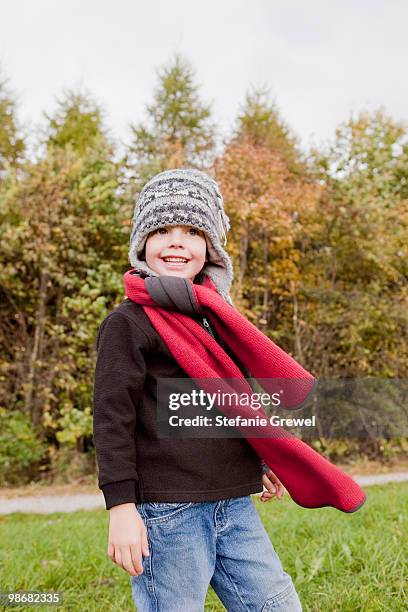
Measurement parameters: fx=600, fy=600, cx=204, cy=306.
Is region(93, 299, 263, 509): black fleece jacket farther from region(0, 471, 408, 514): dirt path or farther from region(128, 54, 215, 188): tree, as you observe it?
region(128, 54, 215, 188): tree

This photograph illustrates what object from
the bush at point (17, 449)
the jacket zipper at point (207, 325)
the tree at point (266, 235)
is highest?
the tree at point (266, 235)

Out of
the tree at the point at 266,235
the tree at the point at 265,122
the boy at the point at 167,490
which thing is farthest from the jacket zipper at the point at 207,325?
the tree at the point at 265,122

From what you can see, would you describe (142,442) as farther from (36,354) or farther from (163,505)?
(36,354)

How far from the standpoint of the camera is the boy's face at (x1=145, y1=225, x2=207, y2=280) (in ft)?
5.56

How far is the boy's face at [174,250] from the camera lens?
169 cm

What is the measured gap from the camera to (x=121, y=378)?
4.86 ft

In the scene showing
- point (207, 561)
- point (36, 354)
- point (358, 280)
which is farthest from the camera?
point (358, 280)

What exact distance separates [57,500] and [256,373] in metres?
5.86

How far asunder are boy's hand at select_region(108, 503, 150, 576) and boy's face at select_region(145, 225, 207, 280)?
65cm

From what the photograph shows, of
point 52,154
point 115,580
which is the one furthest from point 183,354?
point 52,154

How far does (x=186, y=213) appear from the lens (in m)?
1.68

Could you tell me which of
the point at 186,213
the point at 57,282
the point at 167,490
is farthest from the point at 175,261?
the point at 57,282

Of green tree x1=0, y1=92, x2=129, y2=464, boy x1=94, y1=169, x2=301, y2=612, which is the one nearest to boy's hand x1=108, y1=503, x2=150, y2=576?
boy x1=94, y1=169, x2=301, y2=612

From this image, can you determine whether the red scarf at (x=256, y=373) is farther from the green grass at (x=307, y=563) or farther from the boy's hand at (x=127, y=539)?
the green grass at (x=307, y=563)
